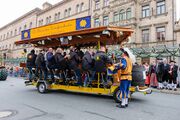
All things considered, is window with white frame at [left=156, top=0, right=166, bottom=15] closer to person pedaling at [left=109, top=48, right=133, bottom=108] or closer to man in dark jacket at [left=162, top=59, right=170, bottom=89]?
man in dark jacket at [left=162, top=59, right=170, bottom=89]

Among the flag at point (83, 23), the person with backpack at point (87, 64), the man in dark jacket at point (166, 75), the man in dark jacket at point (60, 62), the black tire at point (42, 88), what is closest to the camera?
the person with backpack at point (87, 64)

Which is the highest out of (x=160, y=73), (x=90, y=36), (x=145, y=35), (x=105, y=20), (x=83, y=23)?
(x=105, y=20)

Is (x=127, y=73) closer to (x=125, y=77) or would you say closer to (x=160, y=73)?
(x=125, y=77)

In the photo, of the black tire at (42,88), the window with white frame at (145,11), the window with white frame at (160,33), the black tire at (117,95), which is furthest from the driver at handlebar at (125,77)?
the window with white frame at (145,11)

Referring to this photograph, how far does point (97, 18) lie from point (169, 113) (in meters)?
29.8

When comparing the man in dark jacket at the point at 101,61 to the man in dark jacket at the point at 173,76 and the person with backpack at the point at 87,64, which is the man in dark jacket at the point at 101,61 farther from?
the man in dark jacket at the point at 173,76

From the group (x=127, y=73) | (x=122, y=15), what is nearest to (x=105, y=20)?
(x=122, y=15)

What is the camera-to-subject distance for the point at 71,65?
8.91 meters

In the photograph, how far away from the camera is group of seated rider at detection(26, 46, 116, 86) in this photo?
7.95 meters

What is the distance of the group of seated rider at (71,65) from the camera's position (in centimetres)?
795

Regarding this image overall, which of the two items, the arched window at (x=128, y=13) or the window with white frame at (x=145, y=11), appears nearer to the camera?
the window with white frame at (x=145, y=11)

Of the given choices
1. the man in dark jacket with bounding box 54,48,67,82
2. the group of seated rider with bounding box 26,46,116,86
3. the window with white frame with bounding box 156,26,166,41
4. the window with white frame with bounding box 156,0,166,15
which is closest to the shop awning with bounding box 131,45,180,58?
the group of seated rider with bounding box 26,46,116,86

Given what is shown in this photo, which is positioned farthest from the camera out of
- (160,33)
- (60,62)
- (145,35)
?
(145,35)

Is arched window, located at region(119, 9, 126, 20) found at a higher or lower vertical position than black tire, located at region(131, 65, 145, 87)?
higher
